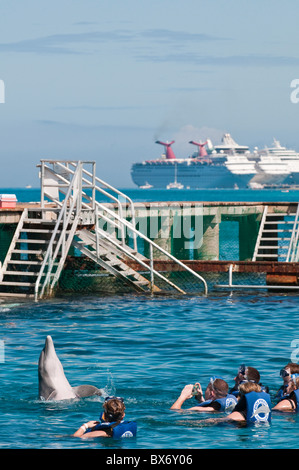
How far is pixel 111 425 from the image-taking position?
1194 centimetres

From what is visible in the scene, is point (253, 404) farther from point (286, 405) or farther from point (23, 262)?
point (23, 262)

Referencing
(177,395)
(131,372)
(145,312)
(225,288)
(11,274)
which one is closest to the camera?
(177,395)

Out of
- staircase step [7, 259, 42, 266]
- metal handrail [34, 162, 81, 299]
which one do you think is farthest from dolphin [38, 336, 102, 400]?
staircase step [7, 259, 42, 266]

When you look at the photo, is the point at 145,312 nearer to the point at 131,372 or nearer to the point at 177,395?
the point at 131,372

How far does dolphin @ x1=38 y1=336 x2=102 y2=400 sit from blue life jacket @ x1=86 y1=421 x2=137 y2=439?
84.5 inches

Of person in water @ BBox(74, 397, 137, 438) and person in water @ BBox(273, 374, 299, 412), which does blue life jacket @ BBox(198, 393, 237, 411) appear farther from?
person in water @ BBox(74, 397, 137, 438)

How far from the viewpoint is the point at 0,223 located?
91.9ft

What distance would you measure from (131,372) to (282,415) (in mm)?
4052

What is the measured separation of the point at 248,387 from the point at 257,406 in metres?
0.32

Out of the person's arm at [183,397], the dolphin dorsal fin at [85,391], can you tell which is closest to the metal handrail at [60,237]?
the dolphin dorsal fin at [85,391]

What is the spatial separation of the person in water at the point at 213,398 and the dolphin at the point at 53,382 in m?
1.55

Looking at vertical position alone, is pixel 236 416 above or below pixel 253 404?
below

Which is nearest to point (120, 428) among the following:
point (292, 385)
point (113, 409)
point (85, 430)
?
point (113, 409)
